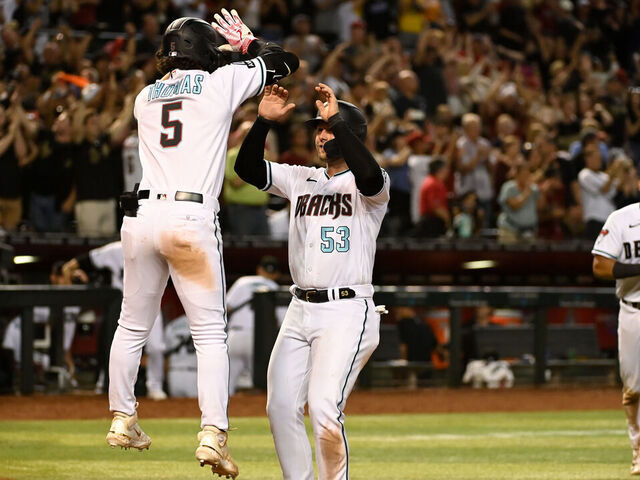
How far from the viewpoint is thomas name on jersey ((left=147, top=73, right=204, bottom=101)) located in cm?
604

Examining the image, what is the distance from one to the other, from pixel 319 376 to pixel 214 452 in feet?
2.14

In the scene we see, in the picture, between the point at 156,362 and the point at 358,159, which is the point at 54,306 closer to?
the point at 156,362

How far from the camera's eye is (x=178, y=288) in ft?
19.9

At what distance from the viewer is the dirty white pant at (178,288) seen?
589 centimetres

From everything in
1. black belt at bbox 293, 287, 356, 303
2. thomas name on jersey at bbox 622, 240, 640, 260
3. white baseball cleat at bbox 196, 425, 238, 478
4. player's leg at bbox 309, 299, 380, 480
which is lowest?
white baseball cleat at bbox 196, 425, 238, 478

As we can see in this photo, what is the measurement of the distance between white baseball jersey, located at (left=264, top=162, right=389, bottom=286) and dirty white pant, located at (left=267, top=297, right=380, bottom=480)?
139mm

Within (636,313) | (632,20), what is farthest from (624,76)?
(636,313)

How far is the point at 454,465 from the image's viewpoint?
351 inches

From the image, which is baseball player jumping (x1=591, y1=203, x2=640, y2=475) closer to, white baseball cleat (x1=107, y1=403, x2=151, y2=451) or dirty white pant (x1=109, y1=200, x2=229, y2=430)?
dirty white pant (x1=109, y1=200, x2=229, y2=430)

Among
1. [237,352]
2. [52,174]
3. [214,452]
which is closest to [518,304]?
[237,352]

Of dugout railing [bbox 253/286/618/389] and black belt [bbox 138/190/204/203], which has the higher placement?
black belt [bbox 138/190/204/203]

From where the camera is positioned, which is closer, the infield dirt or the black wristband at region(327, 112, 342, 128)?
the black wristband at region(327, 112, 342, 128)

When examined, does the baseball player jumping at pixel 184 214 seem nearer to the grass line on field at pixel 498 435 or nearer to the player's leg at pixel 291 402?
the player's leg at pixel 291 402

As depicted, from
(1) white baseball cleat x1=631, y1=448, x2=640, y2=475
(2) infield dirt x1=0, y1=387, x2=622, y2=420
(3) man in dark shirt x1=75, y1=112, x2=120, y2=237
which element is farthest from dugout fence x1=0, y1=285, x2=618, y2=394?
(1) white baseball cleat x1=631, y1=448, x2=640, y2=475
